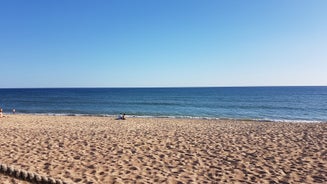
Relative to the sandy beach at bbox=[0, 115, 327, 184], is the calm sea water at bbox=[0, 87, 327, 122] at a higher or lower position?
lower

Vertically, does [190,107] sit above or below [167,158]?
below

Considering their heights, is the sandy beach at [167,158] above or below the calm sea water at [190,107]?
above

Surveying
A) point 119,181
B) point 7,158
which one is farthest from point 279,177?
point 7,158

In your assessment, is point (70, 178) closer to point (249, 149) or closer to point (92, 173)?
point (92, 173)

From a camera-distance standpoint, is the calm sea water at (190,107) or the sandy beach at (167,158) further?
the calm sea water at (190,107)

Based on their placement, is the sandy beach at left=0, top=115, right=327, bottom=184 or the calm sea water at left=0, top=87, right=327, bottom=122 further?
the calm sea water at left=0, top=87, right=327, bottom=122

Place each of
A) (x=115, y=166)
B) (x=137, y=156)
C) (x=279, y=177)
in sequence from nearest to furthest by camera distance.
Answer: (x=279, y=177), (x=115, y=166), (x=137, y=156)

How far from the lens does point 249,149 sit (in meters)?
10.0

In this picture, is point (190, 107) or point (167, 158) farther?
point (190, 107)

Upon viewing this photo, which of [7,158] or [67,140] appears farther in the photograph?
[67,140]

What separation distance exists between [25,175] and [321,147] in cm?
1024

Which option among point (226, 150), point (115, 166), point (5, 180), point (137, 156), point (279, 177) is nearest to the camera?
point (5, 180)

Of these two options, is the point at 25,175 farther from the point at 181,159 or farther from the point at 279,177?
the point at 279,177

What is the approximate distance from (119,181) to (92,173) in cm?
96
